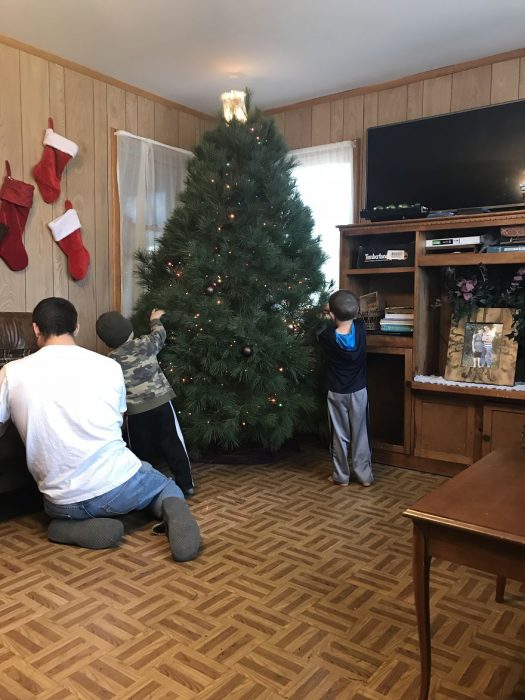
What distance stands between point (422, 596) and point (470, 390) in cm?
226

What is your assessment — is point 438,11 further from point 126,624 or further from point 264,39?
point 126,624

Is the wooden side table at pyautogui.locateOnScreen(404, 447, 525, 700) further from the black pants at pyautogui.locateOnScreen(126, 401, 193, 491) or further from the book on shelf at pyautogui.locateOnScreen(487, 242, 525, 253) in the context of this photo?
the book on shelf at pyautogui.locateOnScreen(487, 242, 525, 253)

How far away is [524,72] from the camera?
3.75 metres

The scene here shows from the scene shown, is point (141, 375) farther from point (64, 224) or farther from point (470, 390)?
point (470, 390)

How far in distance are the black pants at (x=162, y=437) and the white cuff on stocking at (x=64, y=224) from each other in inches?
57.4

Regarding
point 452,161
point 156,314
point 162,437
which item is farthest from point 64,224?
point 452,161

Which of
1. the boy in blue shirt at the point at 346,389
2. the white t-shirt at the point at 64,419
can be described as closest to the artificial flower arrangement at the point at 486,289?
the boy in blue shirt at the point at 346,389

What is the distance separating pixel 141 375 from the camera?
3.21 m

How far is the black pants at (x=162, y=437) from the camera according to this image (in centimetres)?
328

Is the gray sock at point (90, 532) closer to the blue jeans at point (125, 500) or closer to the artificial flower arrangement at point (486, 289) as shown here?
the blue jeans at point (125, 500)

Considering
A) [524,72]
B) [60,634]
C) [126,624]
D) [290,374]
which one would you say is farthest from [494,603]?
Answer: [524,72]

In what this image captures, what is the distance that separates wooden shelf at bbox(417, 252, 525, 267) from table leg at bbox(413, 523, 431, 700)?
8.00 ft

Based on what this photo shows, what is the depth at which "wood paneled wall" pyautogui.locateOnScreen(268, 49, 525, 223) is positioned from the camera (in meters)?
3.84

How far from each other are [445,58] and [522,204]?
114 cm
